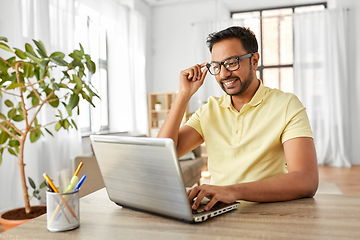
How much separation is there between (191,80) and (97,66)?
3.74 meters

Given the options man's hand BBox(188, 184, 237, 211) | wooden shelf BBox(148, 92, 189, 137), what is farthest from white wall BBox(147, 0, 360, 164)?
man's hand BBox(188, 184, 237, 211)

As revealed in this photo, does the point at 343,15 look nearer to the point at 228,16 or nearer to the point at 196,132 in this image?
the point at 228,16

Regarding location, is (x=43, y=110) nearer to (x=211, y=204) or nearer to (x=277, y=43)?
(x=211, y=204)

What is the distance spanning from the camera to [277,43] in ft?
20.1

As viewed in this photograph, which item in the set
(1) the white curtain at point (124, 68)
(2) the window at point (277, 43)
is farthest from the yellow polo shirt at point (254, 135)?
(2) the window at point (277, 43)

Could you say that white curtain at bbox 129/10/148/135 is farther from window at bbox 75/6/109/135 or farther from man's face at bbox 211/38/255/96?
man's face at bbox 211/38/255/96

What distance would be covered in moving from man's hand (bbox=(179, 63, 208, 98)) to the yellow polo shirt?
15cm

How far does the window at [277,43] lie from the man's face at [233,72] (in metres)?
4.92

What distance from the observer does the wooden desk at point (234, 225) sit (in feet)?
2.33

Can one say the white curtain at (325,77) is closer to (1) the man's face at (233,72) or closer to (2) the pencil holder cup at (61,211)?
(1) the man's face at (233,72)

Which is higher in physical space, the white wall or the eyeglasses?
the white wall

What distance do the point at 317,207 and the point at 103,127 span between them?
4.57 metres

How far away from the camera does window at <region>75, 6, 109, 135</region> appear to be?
4.45m

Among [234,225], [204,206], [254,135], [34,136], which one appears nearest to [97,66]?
[34,136]
